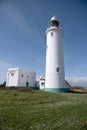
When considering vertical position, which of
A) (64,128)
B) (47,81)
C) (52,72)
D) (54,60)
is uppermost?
(54,60)

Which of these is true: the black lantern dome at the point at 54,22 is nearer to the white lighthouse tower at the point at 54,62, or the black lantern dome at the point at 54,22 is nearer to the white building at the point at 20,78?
the white lighthouse tower at the point at 54,62

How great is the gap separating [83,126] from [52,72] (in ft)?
86.8

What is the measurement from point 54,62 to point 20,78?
17785 millimetres

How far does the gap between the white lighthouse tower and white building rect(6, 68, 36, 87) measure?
1497 centimetres

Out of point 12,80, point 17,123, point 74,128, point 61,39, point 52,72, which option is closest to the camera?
point 74,128

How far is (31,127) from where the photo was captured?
23.2 ft

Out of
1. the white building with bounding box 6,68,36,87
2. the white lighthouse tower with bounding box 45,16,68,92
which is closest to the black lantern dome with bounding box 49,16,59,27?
the white lighthouse tower with bounding box 45,16,68,92

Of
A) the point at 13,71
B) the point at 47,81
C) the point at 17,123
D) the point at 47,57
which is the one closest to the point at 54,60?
the point at 47,57

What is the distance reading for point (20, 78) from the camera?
47.5 metres

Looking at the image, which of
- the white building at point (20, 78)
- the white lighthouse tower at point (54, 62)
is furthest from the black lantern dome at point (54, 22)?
the white building at point (20, 78)

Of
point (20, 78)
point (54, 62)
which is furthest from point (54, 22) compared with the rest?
point (20, 78)

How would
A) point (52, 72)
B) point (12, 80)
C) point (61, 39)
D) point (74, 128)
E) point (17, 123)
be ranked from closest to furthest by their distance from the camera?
point (74, 128), point (17, 123), point (52, 72), point (61, 39), point (12, 80)

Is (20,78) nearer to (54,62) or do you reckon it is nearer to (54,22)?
(54,62)

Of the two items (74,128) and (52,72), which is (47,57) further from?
(74,128)
